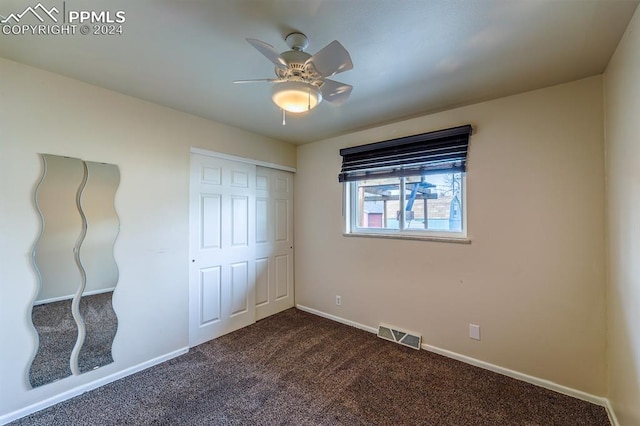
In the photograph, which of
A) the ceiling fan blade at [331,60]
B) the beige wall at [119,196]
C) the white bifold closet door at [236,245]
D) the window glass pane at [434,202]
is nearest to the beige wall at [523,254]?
the window glass pane at [434,202]

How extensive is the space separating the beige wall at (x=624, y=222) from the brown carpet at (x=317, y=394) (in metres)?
0.44

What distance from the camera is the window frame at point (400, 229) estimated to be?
2500 mm

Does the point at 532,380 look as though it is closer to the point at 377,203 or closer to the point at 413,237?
the point at 413,237

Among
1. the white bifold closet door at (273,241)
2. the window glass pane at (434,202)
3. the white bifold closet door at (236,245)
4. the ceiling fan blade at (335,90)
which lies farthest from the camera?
the white bifold closet door at (273,241)

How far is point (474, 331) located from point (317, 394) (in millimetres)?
1483

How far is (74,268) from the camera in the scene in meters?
2.04

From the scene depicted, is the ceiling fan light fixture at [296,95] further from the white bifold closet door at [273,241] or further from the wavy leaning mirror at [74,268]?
the white bifold closet door at [273,241]

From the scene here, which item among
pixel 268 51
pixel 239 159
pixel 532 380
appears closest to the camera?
Result: pixel 268 51

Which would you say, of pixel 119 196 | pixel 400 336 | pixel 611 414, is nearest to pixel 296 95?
pixel 119 196

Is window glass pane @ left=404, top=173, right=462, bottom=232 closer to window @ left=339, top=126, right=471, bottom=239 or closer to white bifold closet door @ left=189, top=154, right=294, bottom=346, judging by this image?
window @ left=339, top=126, right=471, bottom=239

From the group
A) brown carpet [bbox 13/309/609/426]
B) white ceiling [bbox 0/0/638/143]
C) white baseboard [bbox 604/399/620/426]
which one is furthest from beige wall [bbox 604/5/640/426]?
brown carpet [bbox 13/309/609/426]

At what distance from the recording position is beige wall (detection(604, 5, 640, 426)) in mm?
1377

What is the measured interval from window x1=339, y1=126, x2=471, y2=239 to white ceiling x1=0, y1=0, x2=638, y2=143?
1.51 ft

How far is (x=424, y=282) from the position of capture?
2676 mm
